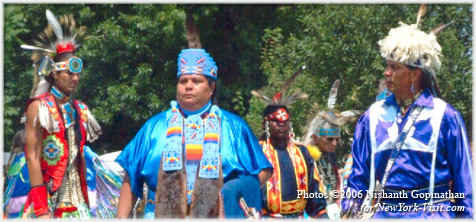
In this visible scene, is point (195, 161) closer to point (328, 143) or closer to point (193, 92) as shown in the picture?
point (193, 92)

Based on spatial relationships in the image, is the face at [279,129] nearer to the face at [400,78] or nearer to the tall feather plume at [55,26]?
the tall feather plume at [55,26]

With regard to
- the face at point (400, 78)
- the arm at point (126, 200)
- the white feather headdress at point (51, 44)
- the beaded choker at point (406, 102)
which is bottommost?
the arm at point (126, 200)

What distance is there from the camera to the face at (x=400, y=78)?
584 centimetres

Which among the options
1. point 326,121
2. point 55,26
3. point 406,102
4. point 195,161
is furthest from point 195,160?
point 326,121

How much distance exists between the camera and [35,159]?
276 inches

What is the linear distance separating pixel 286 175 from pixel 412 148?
292 centimetres

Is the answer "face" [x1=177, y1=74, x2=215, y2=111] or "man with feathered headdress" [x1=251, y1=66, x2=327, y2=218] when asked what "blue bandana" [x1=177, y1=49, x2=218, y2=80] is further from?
"man with feathered headdress" [x1=251, y1=66, x2=327, y2=218]

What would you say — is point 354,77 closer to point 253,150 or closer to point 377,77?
point 377,77

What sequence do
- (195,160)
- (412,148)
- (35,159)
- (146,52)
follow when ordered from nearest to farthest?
(412,148) → (195,160) → (35,159) → (146,52)

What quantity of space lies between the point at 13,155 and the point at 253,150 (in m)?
2.35

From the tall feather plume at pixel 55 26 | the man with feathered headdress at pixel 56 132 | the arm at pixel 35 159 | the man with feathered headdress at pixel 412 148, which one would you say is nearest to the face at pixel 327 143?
the man with feathered headdress at pixel 56 132

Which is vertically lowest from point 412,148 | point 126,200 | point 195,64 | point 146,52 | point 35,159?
point 126,200

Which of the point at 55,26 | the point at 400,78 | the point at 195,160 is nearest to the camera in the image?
the point at 400,78

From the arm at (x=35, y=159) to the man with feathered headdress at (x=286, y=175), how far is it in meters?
2.12
